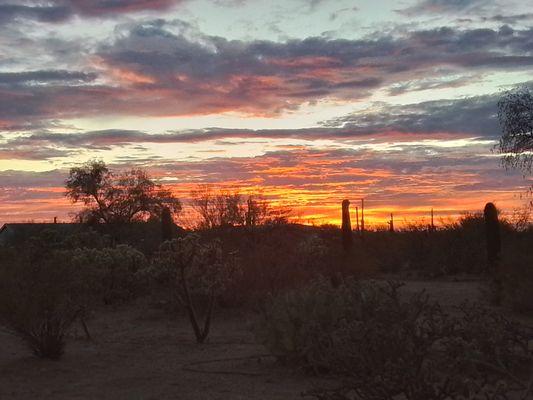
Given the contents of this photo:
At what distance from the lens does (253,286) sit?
18891mm

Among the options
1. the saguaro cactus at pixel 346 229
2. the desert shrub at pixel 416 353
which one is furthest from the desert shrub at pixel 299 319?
Answer: the saguaro cactus at pixel 346 229

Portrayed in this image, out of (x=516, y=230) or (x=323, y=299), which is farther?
(x=516, y=230)

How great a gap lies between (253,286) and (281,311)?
8139 millimetres

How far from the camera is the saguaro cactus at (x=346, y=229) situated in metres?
29.1

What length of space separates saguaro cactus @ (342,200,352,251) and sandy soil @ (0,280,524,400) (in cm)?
1252

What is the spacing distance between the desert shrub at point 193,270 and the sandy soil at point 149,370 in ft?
2.29

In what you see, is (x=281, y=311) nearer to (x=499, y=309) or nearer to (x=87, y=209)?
(x=499, y=309)

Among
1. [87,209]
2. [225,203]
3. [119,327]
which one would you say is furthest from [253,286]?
[87,209]

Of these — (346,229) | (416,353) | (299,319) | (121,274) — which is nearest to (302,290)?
(299,319)

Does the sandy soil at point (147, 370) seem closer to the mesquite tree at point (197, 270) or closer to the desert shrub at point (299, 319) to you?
the desert shrub at point (299, 319)

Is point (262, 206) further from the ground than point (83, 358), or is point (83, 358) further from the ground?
point (262, 206)

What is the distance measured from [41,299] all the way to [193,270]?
4054mm

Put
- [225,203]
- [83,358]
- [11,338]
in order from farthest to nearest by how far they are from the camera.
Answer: [225,203] < [11,338] < [83,358]

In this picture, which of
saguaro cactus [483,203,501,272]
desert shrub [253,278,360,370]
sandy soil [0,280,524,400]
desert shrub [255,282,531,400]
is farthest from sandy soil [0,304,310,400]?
saguaro cactus [483,203,501,272]
